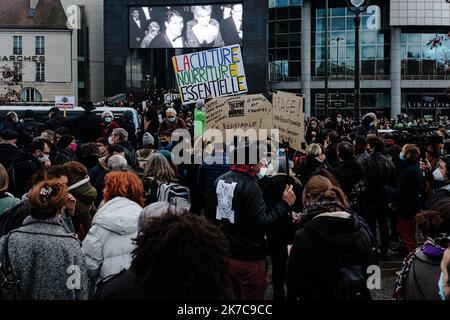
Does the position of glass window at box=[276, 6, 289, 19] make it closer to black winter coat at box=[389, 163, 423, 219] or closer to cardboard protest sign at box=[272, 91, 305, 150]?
black winter coat at box=[389, 163, 423, 219]

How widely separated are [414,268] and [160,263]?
1901mm

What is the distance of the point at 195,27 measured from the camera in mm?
50875

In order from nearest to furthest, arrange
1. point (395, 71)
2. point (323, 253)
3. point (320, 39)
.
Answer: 1. point (323, 253)
2. point (395, 71)
3. point (320, 39)

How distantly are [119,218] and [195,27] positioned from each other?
4747 cm

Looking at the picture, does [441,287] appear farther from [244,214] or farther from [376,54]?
[376,54]

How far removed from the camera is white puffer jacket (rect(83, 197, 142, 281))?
4.70 meters

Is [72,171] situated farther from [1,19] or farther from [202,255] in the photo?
[1,19]

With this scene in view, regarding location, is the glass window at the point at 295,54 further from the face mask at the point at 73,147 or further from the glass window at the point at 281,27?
the face mask at the point at 73,147

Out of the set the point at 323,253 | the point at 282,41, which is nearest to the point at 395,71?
the point at 282,41

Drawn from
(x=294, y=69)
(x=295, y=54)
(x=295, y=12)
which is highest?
(x=295, y=12)

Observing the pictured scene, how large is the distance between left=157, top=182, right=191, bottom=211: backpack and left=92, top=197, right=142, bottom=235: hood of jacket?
1315 mm

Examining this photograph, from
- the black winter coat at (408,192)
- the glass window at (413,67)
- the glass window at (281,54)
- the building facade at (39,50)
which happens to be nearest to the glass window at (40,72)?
the building facade at (39,50)

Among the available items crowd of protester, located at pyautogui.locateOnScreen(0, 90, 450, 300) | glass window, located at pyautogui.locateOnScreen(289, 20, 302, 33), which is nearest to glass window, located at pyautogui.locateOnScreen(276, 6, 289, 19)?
glass window, located at pyautogui.locateOnScreen(289, 20, 302, 33)

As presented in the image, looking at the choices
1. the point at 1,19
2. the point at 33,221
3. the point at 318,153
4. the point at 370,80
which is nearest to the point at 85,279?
the point at 33,221
